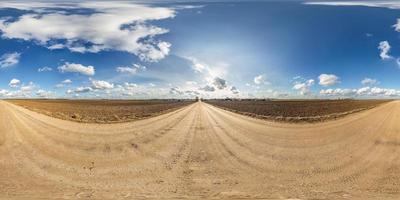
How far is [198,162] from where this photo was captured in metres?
13.0

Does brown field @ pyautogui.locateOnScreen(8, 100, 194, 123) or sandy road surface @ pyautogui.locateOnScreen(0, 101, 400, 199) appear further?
brown field @ pyautogui.locateOnScreen(8, 100, 194, 123)

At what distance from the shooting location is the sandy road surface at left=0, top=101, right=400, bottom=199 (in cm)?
1006

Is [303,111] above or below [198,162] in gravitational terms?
above

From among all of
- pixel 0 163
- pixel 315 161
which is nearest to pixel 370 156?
pixel 315 161

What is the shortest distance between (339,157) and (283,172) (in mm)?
2515

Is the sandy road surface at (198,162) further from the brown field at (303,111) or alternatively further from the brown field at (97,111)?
the brown field at (303,111)

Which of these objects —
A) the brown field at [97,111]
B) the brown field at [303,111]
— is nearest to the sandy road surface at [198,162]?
the brown field at [97,111]

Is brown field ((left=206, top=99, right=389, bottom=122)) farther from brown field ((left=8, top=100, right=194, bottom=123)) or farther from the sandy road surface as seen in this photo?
brown field ((left=8, top=100, right=194, bottom=123))

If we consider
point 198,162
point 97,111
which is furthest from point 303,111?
point 198,162

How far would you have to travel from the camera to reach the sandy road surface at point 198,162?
10062 millimetres

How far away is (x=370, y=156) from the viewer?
13.8 m

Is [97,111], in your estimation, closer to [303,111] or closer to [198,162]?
[303,111]

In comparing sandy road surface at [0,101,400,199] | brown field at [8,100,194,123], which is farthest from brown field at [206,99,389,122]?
brown field at [8,100,194,123]

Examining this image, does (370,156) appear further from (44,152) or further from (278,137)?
(44,152)
